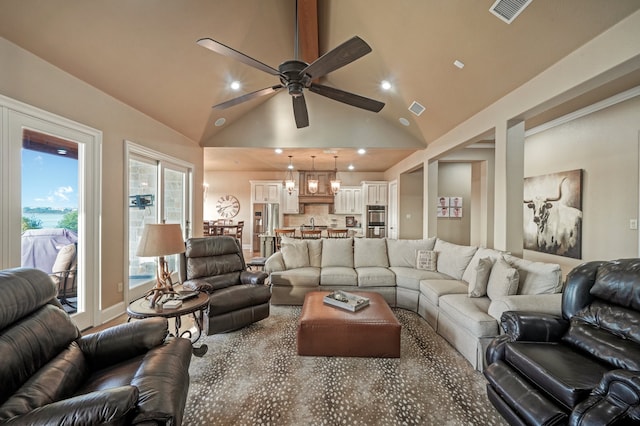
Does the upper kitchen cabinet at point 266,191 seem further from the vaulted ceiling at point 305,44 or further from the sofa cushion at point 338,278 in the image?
the sofa cushion at point 338,278

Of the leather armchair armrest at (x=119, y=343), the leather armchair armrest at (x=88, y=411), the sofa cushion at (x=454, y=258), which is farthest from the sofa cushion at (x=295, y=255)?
the leather armchair armrest at (x=88, y=411)

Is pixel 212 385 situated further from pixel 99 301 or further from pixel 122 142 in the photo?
pixel 122 142

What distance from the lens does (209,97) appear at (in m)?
4.25

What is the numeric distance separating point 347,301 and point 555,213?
4.17 m

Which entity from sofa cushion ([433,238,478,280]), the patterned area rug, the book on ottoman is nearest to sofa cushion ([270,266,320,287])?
the book on ottoman

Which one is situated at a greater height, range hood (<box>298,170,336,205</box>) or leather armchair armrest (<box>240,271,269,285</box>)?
range hood (<box>298,170,336,205</box>)

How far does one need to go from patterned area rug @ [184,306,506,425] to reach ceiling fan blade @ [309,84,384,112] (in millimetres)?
2526

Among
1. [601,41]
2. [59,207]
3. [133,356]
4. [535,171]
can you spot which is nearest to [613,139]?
[535,171]

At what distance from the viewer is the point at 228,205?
9.14m

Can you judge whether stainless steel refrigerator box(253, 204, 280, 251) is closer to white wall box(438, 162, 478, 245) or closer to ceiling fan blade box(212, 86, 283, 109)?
white wall box(438, 162, 478, 245)

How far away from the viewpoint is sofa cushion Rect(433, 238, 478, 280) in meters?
3.47

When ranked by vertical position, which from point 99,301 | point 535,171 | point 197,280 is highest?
point 535,171

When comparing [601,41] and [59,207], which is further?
[59,207]

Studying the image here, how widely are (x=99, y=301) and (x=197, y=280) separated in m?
1.23
